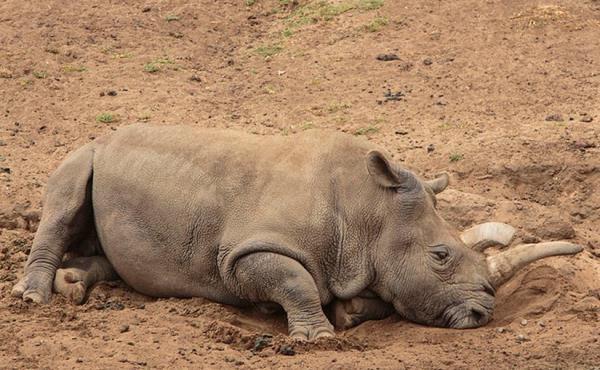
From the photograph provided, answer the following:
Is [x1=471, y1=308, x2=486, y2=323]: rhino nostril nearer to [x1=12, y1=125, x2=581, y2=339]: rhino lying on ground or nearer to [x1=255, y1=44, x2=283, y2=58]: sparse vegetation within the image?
[x1=12, y1=125, x2=581, y2=339]: rhino lying on ground

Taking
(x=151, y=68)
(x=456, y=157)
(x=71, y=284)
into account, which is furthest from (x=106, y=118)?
(x=71, y=284)

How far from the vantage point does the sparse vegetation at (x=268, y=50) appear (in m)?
16.6

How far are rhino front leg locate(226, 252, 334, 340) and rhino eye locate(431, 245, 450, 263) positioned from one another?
95 centimetres

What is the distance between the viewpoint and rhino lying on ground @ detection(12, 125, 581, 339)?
9.03 m

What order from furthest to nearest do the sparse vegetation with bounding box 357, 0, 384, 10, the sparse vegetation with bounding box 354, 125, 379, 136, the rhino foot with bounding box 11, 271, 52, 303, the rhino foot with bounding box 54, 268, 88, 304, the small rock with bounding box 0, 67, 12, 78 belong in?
the sparse vegetation with bounding box 357, 0, 384, 10 < the small rock with bounding box 0, 67, 12, 78 < the sparse vegetation with bounding box 354, 125, 379, 136 < the rhino foot with bounding box 54, 268, 88, 304 < the rhino foot with bounding box 11, 271, 52, 303

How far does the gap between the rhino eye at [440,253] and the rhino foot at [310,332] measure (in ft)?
3.27

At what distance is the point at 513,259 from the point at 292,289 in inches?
67.3

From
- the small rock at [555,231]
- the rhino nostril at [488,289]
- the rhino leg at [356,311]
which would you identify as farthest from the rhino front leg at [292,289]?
the small rock at [555,231]

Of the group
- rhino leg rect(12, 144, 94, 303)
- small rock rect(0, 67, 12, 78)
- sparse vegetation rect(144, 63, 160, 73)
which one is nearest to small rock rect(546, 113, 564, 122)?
sparse vegetation rect(144, 63, 160, 73)

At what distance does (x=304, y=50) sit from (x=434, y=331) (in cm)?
826

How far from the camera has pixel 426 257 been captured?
9141 millimetres

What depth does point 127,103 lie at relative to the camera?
48.2 feet

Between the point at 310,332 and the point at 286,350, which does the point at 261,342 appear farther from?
the point at 310,332

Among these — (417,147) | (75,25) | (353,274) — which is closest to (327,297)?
(353,274)
